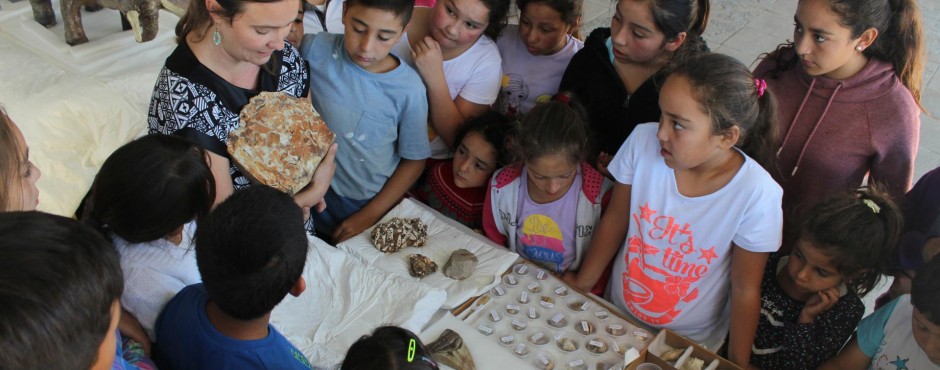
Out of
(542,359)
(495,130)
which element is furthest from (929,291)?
(495,130)

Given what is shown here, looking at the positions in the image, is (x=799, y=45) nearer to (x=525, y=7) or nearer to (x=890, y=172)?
(x=890, y=172)

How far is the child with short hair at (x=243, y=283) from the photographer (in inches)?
47.1

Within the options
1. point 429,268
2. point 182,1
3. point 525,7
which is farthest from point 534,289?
point 182,1

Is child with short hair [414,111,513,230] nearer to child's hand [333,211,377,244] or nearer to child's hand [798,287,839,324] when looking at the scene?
child's hand [333,211,377,244]

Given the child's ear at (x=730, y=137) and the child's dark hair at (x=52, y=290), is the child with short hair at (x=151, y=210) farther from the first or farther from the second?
the child's ear at (x=730, y=137)

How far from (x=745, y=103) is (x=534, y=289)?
82 cm

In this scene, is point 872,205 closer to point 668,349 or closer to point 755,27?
point 668,349

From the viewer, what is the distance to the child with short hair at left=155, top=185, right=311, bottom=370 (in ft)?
3.93

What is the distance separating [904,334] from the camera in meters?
1.62

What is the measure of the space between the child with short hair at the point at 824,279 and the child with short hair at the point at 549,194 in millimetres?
568

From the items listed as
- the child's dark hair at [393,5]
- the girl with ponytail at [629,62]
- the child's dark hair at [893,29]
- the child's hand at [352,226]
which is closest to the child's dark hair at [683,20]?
the girl with ponytail at [629,62]

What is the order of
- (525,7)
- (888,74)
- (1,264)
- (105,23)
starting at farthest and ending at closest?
(105,23)
(525,7)
(888,74)
(1,264)

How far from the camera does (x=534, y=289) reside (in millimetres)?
2035

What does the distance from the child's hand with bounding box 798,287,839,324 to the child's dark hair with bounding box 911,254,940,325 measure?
252 mm
